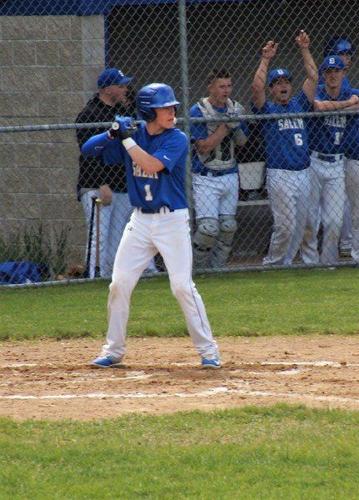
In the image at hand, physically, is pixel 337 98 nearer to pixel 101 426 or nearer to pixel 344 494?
pixel 101 426

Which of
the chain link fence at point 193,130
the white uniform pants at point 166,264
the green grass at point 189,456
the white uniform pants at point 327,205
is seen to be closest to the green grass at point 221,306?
the white uniform pants at point 327,205

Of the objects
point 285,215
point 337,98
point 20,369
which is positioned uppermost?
point 337,98

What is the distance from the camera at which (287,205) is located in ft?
41.8

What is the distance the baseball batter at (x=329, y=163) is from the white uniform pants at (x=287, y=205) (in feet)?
0.53

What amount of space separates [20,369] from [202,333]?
1.22m

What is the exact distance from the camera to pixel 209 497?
18.9 feet

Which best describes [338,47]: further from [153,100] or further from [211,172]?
[153,100]

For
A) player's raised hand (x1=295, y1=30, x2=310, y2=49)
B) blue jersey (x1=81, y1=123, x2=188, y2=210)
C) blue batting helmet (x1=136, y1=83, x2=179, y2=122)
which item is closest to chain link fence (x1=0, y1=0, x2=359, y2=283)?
player's raised hand (x1=295, y1=30, x2=310, y2=49)

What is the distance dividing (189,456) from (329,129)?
695 cm

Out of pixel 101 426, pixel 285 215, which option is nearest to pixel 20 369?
pixel 101 426

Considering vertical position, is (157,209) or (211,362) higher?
(157,209)

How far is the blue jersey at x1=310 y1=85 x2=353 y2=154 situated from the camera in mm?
12867

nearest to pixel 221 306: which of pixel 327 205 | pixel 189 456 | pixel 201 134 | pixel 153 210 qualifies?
pixel 201 134

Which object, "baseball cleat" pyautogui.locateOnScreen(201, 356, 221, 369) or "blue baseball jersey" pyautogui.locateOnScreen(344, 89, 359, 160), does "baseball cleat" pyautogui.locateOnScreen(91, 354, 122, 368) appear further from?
"blue baseball jersey" pyautogui.locateOnScreen(344, 89, 359, 160)
